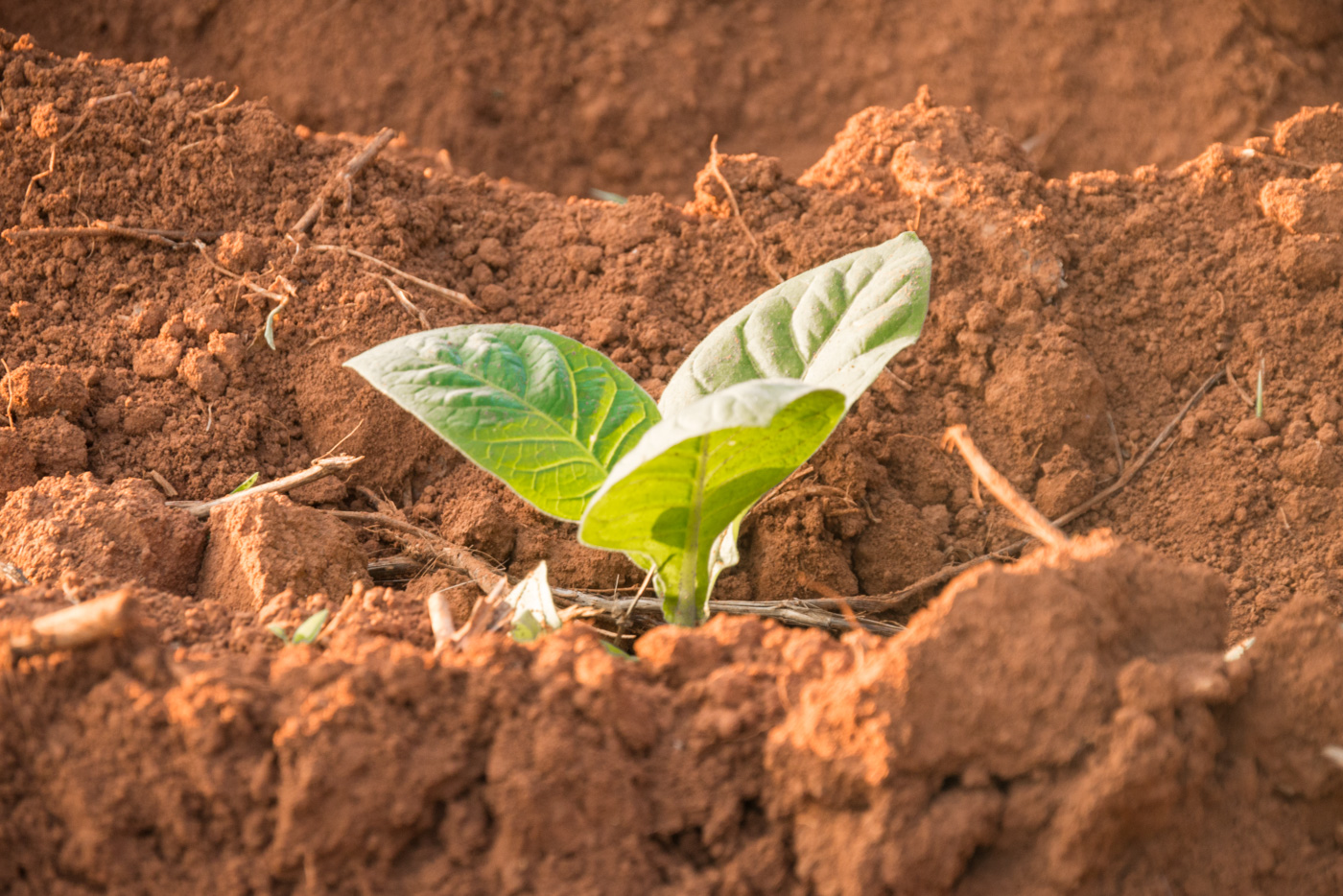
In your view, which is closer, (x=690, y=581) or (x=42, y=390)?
(x=690, y=581)

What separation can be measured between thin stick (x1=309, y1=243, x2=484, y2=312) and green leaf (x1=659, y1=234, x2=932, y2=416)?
562 millimetres

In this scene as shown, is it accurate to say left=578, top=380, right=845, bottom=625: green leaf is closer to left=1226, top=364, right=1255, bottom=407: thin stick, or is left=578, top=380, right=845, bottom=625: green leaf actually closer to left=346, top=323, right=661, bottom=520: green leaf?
left=346, top=323, right=661, bottom=520: green leaf

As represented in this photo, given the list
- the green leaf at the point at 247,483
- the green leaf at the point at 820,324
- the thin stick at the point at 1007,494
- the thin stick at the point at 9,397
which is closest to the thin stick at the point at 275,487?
the green leaf at the point at 247,483

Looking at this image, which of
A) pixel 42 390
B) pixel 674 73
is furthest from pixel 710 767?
pixel 674 73

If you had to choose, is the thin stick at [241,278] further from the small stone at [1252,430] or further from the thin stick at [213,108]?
the small stone at [1252,430]

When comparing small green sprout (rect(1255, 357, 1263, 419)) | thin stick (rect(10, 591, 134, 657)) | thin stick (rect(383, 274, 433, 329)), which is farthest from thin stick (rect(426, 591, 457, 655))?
small green sprout (rect(1255, 357, 1263, 419))

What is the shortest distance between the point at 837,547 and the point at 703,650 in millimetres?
669

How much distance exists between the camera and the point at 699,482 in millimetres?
1511

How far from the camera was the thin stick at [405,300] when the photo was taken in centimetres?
198

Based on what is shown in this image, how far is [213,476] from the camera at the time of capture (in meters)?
1.89

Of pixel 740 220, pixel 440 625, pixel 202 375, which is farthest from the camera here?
pixel 740 220

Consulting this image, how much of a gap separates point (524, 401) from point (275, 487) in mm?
493

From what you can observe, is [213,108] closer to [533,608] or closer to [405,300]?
[405,300]

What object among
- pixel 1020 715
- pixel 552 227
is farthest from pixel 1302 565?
pixel 552 227
